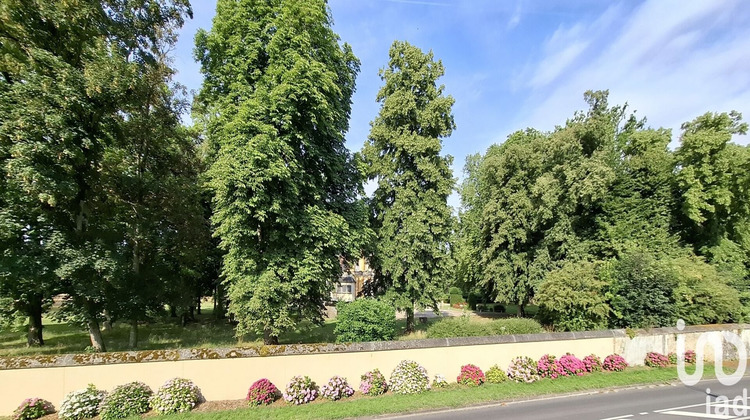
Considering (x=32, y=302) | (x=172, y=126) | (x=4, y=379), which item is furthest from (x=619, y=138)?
(x=32, y=302)

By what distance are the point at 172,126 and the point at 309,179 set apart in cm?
774

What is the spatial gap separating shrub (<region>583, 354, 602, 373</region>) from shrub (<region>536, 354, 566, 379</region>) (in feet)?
3.99

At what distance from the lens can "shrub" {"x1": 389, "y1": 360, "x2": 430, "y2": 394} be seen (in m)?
9.31

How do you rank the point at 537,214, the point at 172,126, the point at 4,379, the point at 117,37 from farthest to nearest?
the point at 537,214, the point at 172,126, the point at 117,37, the point at 4,379

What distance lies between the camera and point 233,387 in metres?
8.61

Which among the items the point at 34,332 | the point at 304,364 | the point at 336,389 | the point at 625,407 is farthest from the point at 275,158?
the point at 34,332

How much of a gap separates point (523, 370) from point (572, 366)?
6.73 feet

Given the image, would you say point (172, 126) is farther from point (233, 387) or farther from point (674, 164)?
point (674, 164)

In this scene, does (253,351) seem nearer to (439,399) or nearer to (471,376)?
(439,399)

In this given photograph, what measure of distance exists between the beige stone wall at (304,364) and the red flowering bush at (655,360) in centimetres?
20

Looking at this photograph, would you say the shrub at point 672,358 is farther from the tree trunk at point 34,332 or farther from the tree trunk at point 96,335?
the tree trunk at point 34,332

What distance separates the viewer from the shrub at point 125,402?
742 centimetres

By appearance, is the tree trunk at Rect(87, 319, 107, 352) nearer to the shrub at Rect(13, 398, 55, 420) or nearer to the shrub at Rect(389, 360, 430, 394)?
the shrub at Rect(13, 398, 55, 420)

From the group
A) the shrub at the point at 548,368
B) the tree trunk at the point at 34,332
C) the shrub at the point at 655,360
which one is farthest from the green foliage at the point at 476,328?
the tree trunk at the point at 34,332
